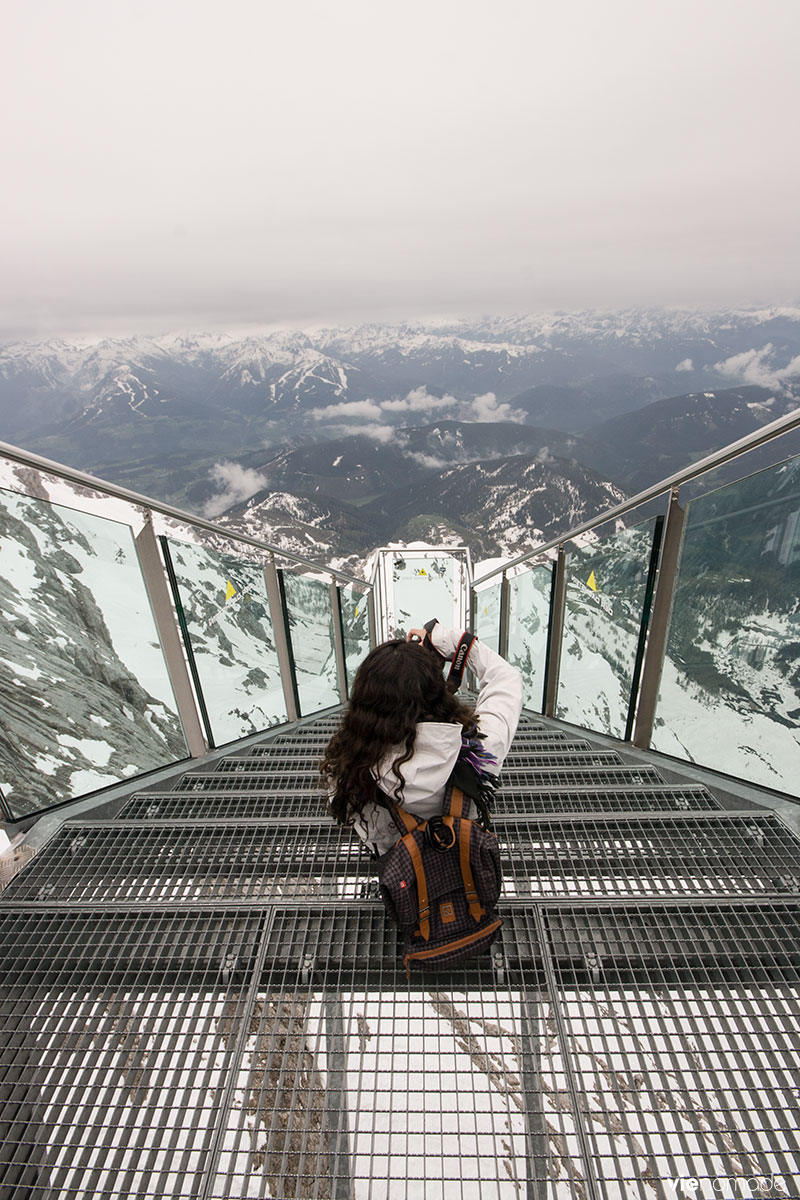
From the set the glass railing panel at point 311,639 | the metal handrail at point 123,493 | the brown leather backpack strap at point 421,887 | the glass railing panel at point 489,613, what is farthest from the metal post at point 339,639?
the brown leather backpack strap at point 421,887

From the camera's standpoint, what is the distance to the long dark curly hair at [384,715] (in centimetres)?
149

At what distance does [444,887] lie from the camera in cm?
148

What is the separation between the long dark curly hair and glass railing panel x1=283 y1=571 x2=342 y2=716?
9.47ft

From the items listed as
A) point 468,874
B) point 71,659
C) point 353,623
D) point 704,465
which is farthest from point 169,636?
point 353,623

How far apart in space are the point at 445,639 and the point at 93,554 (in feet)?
5.64

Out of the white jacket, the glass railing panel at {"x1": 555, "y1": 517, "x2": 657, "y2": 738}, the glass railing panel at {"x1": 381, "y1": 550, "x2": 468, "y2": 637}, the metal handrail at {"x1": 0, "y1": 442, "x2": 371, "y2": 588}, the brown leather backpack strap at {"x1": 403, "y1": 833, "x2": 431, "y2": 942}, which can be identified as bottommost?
the glass railing panel at {"x1": 381, "y1": 550, "x2": 468, "y2": 637}

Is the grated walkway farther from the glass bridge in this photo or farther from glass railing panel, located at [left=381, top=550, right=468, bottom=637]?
glass railing panel, located at [left=381, top=550, right=468, bottom=637]

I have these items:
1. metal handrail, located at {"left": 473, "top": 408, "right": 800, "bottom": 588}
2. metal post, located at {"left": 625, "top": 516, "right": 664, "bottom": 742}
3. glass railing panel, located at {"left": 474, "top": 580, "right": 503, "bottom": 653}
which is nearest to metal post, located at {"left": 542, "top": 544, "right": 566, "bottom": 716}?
metal handrail, located at {"left": 473, "top": 408, "right": 800, "bottom": 588}

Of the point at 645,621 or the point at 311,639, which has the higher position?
the point at 645,621

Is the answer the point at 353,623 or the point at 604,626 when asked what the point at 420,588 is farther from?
the point at 604,626

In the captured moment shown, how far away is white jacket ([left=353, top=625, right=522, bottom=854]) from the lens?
147 cm

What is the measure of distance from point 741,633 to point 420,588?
1229cm

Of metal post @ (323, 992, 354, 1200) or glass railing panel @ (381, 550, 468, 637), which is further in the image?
glass railing panel @ (381, 550, 468, 637)

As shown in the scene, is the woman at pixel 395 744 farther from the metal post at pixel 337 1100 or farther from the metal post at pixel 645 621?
the metal post at pixel 645 621
